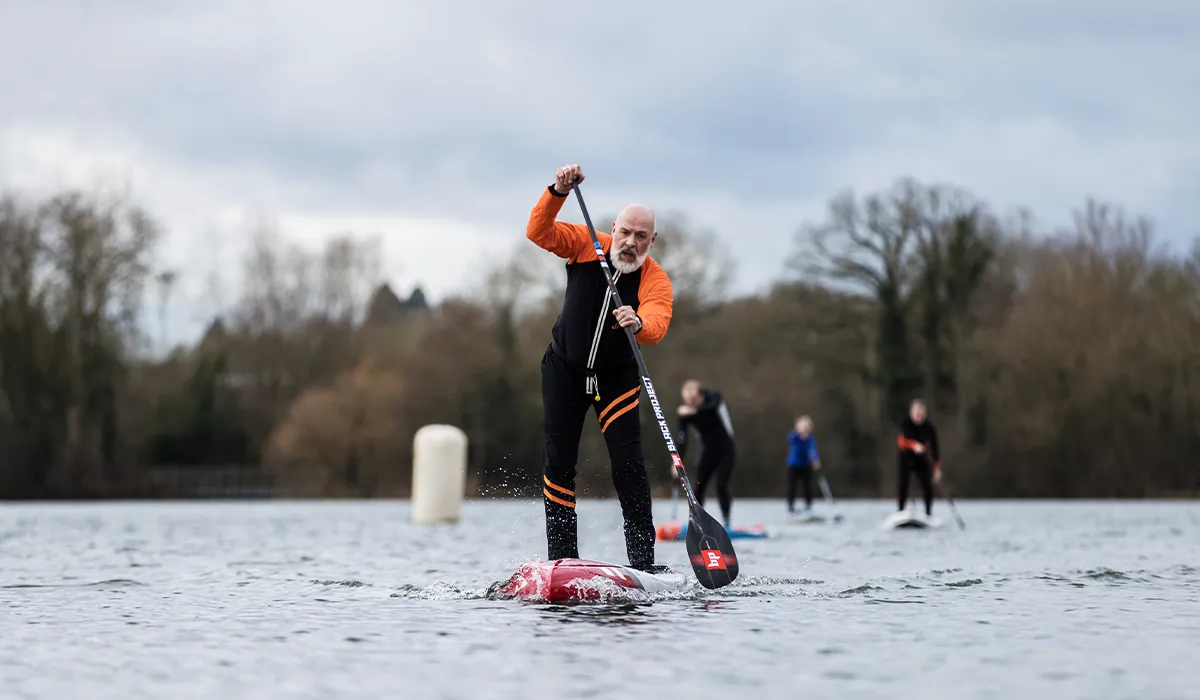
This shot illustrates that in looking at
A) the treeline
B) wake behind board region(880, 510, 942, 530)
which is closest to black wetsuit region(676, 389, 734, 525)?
wake behind board region(880, 510, 942, 530)

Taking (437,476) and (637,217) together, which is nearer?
(637,217)

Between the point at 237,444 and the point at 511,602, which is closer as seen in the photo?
the point at 511,602

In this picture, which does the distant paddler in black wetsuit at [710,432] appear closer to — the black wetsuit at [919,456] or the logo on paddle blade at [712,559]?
the black wetsuit at [919,456]

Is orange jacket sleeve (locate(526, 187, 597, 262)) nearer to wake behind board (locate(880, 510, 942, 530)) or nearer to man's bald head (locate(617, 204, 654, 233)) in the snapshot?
man's bald head (locate(617, 204, 654, 233))

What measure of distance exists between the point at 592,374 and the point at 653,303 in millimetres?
494

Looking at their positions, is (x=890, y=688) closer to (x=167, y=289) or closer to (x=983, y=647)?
(x=983, y=647)

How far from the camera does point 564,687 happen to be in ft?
17.3

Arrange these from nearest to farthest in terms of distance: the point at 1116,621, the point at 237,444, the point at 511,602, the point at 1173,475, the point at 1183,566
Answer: the point at 1116,621, the point at 511,602, the point at 1183,566, the point at 1173,475, the point at 237,444

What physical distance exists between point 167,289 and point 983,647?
144 feet

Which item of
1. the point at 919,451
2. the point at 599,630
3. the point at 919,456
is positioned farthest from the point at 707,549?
the point at 919,456

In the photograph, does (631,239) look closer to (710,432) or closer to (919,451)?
(710,432)

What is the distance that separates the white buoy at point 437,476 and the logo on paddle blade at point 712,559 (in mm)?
14132

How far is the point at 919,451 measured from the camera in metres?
20.3

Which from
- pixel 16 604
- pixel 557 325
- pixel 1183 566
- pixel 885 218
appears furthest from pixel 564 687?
pixel 885 218
